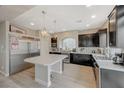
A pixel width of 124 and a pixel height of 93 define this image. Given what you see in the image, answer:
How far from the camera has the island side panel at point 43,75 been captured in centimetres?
276

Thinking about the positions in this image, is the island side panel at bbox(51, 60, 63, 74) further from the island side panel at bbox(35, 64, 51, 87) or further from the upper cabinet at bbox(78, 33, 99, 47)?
the upper cabinet at bbox(78, 33, 99, 47)

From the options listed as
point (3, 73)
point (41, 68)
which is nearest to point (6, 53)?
point (3, 73)

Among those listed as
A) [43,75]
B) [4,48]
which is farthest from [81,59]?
[4,48]

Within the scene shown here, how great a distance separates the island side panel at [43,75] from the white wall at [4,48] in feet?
4.97

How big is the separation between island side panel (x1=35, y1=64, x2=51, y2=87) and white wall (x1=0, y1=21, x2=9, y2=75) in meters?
1.51

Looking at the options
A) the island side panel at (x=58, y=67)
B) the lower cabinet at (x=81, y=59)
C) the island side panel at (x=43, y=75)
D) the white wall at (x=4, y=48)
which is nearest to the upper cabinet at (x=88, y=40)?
the lower cabinet at (x=81, y=59)

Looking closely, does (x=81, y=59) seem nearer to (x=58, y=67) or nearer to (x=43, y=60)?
(x=58, y=67)

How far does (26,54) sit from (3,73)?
50.0 inches

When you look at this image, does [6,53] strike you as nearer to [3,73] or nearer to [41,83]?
[3,73]

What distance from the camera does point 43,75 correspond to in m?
2.90

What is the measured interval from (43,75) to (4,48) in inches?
86.4

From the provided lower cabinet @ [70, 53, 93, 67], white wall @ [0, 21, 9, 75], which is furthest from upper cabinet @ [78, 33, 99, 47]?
white wall @ [0, 21, 9, 75]

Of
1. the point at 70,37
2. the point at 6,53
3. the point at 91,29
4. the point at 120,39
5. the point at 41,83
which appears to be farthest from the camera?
the point at 70,37

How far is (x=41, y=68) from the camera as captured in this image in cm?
297
